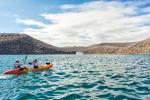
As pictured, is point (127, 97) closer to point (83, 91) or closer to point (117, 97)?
point (117, 97)

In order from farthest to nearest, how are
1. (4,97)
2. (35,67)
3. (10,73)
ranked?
(35,67)
(10,73)
(4,97)

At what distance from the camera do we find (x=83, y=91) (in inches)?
966

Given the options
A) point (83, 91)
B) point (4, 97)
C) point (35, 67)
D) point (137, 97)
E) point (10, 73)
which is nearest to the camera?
point (137, 97)

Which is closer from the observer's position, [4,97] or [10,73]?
[4,97]

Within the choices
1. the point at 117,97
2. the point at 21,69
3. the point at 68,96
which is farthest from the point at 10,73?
the point at 117,97

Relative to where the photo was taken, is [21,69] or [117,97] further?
[21,69]

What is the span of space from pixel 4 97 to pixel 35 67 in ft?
93.6

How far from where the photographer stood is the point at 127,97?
2142cm

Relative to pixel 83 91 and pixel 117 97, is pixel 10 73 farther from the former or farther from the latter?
pixel 117 97

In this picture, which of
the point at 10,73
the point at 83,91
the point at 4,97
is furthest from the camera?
the point at 10,73

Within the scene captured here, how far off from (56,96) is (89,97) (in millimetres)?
3107

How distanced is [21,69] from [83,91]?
980 inches

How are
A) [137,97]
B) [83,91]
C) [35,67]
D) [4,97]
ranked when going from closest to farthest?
[137,97] < [4,97] < [83,91] < [35,67]

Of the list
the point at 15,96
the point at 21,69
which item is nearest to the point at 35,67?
the point at 21,69
